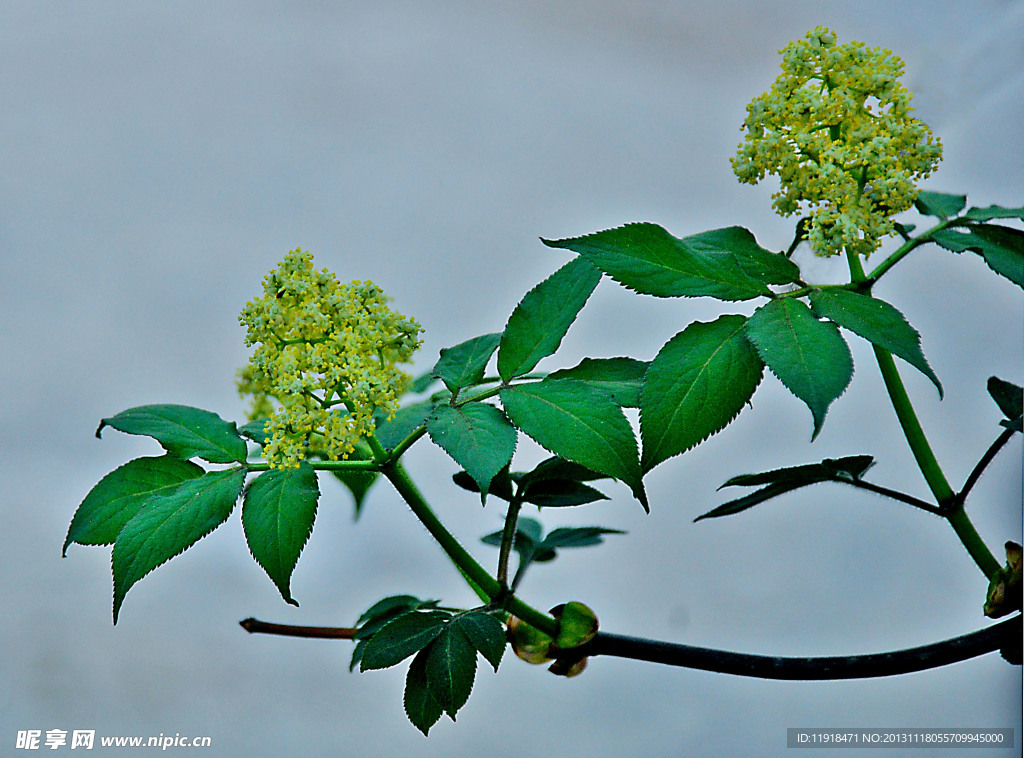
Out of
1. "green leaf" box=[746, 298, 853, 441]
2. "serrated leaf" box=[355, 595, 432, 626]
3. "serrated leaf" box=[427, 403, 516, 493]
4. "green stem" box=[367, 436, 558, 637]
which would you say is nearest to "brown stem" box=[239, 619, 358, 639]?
"serrated leaf" box=[355, 595, 432, 626]

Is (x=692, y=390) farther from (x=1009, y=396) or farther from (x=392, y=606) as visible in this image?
(x=392, y=606)

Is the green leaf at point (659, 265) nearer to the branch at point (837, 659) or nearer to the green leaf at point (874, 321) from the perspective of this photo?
the green leaf at point (874, 321)

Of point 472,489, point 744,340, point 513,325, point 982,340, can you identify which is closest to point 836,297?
point 744,340

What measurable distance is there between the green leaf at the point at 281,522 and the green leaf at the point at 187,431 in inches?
2.2

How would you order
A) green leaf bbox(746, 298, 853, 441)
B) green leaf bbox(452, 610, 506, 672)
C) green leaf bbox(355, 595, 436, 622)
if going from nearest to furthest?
green leaf bbox(746, 298, 853, 441) → green leaf bbox(452, 610, 506, 672) → green leaf bbox(355, 595, 436, 622)

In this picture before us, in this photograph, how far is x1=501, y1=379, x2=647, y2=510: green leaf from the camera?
1.31ft

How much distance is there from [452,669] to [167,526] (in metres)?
0.17

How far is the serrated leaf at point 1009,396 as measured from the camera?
45cm

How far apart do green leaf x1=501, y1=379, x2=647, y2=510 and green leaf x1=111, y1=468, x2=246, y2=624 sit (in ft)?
0.50

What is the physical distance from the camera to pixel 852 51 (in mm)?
443

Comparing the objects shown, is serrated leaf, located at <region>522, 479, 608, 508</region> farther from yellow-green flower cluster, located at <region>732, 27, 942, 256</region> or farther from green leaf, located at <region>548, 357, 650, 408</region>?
yellow-green flower cluster, located at <region>732, 27, 942, 256</region>

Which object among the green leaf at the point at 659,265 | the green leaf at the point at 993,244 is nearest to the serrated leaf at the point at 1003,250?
the green leaf at the point at 993,244

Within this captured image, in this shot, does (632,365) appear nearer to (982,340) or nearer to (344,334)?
(344,334)

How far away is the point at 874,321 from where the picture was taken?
38 cm
